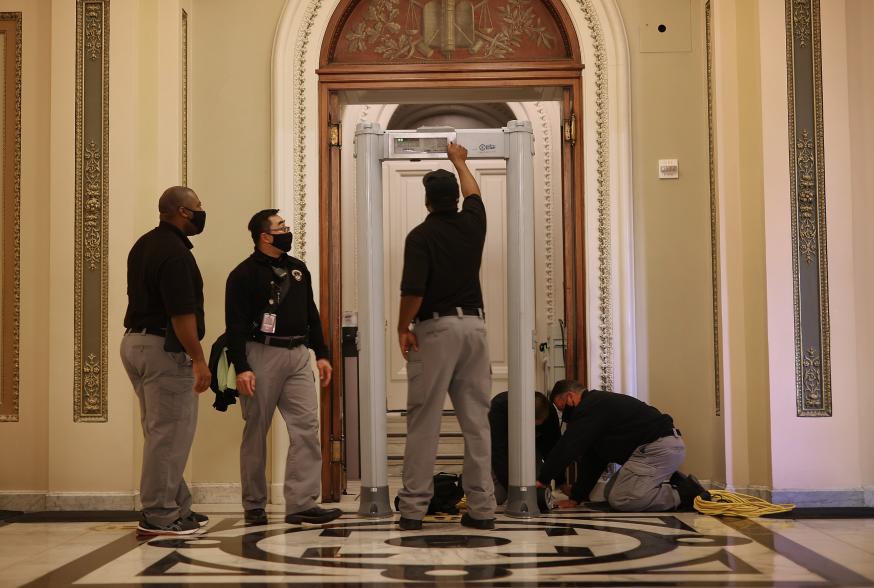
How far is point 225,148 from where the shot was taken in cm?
618

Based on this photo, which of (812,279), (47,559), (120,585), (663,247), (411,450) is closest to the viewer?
(120,585)

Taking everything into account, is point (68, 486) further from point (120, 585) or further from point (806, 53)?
point (806, 53)

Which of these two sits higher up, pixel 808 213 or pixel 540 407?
pixel 808 213

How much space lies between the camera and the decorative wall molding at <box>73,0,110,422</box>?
18.9 ft

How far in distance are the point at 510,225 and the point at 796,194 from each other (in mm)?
1559

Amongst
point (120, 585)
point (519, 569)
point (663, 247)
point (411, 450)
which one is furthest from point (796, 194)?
point (120, 585)

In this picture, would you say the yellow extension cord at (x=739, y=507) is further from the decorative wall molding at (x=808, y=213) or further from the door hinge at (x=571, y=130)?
the door hinge at (x=571, y=130)

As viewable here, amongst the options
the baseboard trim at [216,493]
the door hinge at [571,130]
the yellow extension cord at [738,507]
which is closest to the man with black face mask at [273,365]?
the yellow extension cord at [738,507]

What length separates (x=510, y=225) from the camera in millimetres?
5180

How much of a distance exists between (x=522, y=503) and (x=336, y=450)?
1576mm

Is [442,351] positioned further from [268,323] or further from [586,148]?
[586,148]

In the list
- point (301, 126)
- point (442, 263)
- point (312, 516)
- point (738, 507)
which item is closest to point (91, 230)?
point (301, 126)

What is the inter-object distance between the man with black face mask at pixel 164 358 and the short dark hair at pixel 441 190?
3.41 feet

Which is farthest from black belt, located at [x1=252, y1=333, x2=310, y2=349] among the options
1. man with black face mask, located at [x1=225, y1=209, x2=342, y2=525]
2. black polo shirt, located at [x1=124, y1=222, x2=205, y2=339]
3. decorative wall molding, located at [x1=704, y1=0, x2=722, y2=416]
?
decorative wall molding, located at [x1=704, y1=0, x2=722, y2=416]
